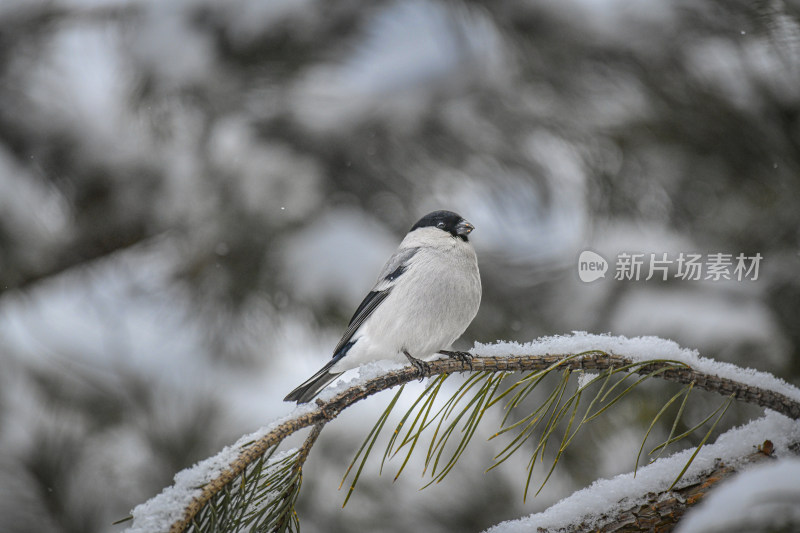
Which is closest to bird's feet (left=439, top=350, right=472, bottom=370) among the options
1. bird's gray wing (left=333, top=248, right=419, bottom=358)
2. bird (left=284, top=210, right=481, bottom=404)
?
bird (left=284, top=210, right=481, bottom=404)

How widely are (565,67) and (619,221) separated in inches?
10.5

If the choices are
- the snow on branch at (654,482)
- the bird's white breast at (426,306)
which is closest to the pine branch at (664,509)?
the snow on branch at (654,482)

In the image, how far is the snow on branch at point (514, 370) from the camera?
41cm

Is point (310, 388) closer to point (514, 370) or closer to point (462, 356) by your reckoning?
point (462, 356)

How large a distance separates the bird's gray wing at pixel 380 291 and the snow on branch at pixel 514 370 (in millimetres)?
206

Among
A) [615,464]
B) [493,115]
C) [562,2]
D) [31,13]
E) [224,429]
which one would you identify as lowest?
[615,464]

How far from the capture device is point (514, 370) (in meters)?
0.54

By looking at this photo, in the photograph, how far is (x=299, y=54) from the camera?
0.92m

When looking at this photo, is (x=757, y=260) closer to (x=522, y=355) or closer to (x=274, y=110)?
(x=522, y=355)

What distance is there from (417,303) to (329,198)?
28 cm

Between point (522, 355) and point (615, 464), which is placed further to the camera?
point (615, 464)

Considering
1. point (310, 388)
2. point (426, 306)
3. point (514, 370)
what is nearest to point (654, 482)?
point (514, 370)

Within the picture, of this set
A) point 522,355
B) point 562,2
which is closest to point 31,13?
point 562,2

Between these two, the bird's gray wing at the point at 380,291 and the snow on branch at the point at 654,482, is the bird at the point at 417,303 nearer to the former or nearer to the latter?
the bird's gray wing at the point at 380,291
